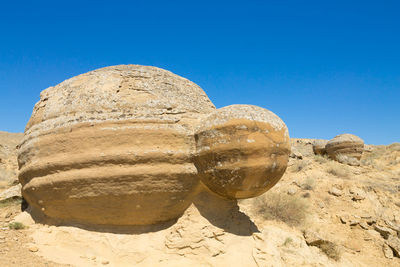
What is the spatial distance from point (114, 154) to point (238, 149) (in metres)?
1.67

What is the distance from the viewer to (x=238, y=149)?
171 inches

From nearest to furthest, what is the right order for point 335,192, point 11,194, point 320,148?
point 11,194 → point 335,192 → point 320,148

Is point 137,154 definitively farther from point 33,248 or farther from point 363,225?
point 363,225

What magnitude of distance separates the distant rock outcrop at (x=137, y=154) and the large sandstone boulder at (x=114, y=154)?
0.01 meters

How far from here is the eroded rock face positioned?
172 inches

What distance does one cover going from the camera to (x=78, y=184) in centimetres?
429

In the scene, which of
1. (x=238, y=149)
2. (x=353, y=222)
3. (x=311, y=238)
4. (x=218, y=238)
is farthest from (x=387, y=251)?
A: (x=238, y=149)

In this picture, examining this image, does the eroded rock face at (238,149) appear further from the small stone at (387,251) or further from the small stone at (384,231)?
the small stone at (384,231)

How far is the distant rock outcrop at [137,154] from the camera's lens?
167 inches

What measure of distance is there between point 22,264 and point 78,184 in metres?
1.11

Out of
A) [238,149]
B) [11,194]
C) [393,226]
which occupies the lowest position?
[393,226]

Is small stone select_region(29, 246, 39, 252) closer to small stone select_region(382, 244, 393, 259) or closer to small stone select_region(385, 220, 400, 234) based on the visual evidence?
small stone select_region(382, 244, 393, 259)

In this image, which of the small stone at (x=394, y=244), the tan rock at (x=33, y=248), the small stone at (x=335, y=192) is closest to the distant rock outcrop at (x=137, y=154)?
the tan rock at (x=33, y=248)

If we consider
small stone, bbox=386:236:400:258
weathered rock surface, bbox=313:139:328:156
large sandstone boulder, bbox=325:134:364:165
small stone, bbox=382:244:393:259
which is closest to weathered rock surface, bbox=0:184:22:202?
small stone, bbox=382:244:393:259
